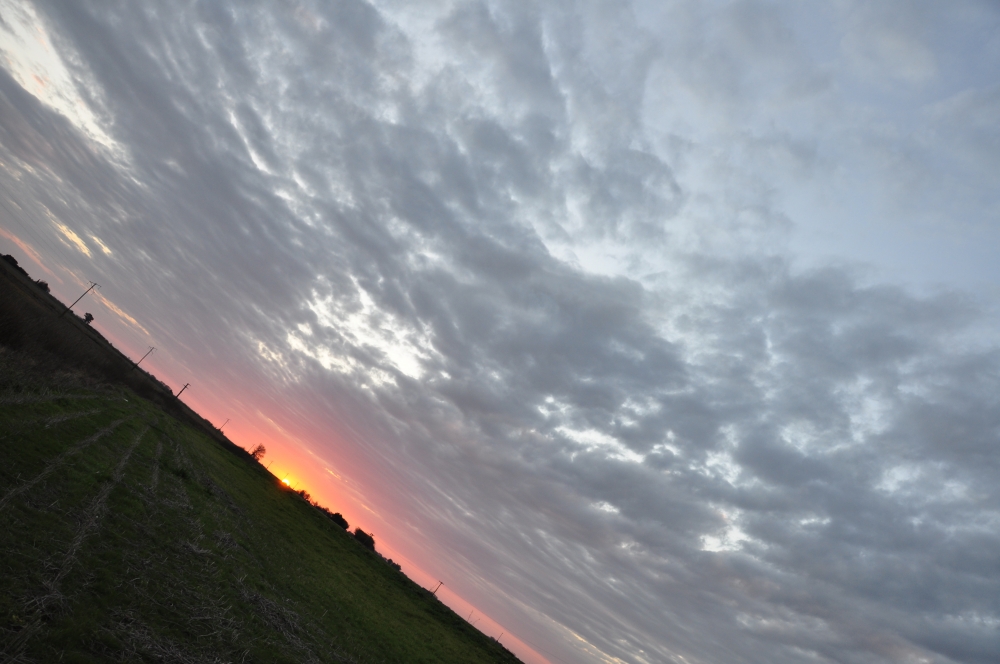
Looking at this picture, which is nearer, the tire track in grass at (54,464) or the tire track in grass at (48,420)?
the tire track in grass at (54,464)

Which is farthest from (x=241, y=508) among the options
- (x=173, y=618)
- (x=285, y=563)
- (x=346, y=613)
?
(x=173, y=618)

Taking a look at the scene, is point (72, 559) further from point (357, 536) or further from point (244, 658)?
point (357, 536)

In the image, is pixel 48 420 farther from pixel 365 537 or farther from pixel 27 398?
pixel 365 537

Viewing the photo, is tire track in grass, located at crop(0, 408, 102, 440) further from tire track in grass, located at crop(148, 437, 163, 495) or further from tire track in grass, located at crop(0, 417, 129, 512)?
tire track in grass, located at crop(148, 437, 163, 495)

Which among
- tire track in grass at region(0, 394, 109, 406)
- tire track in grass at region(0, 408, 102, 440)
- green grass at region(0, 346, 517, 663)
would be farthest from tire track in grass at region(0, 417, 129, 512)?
tire track in grass at region(0, 394, 109, 406)

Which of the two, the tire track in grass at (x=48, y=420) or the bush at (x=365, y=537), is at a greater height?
the tire track in grass at (x=48, y=420)

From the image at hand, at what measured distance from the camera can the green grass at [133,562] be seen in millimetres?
13469

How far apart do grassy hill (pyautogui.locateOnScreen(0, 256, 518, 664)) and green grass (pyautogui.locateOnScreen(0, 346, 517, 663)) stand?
0.07 meters

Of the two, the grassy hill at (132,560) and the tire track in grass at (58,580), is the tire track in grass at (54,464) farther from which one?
the tire track in grass at (58,580)

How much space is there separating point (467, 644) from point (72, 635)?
7224 centimetres

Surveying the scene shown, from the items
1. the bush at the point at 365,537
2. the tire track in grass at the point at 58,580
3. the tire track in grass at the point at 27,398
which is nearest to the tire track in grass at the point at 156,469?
the tire track in grass at the point at 58,580

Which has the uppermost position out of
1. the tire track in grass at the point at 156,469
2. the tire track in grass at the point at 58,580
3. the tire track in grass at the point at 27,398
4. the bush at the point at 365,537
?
the tire track in grass at the point at 58,580

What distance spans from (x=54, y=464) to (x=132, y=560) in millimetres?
8149

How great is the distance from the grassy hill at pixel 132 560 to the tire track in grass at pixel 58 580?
5 cm
